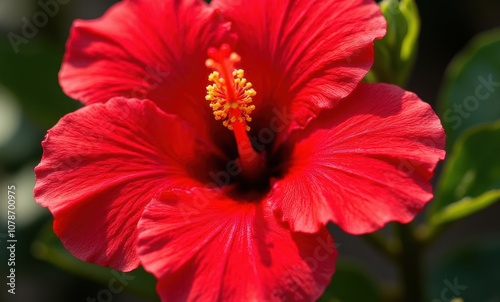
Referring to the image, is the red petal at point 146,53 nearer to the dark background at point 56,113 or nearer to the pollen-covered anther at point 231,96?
the pollen-covered anther at point 231,96

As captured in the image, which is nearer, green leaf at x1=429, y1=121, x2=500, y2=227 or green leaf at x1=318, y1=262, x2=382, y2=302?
green leaf at x1=429, y1=121, x2=500, y2=227

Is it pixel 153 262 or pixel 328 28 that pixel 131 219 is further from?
pixel 328 28

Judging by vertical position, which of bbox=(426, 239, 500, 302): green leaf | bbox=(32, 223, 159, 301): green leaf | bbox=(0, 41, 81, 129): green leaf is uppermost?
bbox=(0, 41, 81, 129): green leaf

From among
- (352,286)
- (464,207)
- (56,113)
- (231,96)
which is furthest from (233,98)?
(56,113)

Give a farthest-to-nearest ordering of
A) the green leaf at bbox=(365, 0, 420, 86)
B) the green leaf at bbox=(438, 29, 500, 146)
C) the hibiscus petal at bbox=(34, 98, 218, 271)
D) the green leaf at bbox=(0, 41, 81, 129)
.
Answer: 1. the green leaf at bbox=(0, 41, 81, 129)
2. the green leaf at bbox=(438, 29, 500, 146)
3. the green leaf at bbox=(365, 0, 420, 86)
4. the hibiscus petal at bbox=(34, 98, 218, 271)

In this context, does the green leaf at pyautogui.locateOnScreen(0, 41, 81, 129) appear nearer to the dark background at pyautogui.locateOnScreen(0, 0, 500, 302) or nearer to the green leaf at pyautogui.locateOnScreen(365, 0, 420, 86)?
the dark background at pyautogui.locateOnScreen(0, 0, 500, 302)

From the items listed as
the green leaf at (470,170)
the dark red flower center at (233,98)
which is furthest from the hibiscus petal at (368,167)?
the green leaf at (470,170)

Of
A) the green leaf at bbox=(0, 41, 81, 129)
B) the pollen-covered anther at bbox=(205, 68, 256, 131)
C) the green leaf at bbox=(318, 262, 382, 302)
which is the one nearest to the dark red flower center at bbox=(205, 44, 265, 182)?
the pollen-covered anther at bbox=(205, 68, 256, 131)
